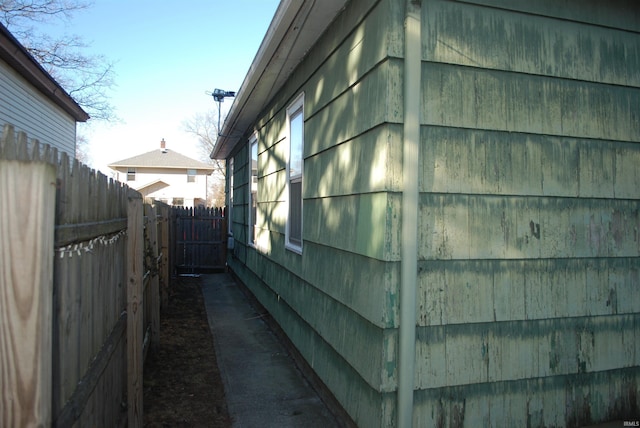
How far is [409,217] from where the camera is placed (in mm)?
2604

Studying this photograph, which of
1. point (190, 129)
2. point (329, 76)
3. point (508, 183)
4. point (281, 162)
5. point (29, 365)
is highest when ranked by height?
point (190, 129)

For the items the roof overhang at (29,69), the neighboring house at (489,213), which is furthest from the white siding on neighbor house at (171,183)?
the neighboring house at (489,213)

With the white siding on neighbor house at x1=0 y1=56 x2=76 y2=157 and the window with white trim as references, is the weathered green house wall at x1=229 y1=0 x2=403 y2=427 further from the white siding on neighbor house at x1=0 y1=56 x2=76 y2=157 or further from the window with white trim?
the window with white trim

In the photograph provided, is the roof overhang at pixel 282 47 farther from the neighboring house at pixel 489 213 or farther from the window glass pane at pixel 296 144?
the window glass pane at pixel 296 144

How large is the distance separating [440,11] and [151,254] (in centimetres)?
403

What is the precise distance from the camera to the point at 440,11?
272 cm

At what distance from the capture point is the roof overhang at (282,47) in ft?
11.4

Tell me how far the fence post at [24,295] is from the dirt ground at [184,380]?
8.04 ft

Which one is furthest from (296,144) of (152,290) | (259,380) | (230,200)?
Result: (230,200)

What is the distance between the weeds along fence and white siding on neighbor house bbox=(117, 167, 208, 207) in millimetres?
30333

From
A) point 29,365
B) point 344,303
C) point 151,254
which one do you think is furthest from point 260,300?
point 29,365

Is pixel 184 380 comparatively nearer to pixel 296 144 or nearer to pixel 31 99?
pixel 296 144

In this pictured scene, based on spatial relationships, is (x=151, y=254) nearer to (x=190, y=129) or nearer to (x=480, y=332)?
(x=480, y=332)

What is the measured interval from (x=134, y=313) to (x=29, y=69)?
891cm
